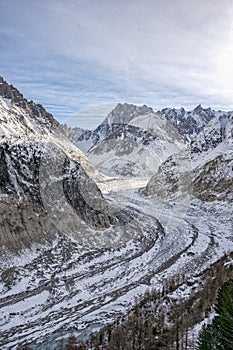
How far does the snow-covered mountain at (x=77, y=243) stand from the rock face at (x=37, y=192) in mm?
128

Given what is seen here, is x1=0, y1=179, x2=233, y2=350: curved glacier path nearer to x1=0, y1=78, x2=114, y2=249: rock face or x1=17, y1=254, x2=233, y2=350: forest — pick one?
Answer: x1=17, y1=254, x2=233, y2=350: forest

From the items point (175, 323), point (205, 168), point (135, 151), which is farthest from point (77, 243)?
point (135, 151)

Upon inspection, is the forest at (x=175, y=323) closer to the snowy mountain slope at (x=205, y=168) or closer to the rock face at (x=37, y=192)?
the rock face at (x=37, y=192)

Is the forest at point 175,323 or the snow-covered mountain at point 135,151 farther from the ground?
the snow-covered mountain at point 135,151

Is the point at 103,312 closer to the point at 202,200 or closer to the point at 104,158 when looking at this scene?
the point at 202,200

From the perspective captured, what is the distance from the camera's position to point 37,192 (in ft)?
140

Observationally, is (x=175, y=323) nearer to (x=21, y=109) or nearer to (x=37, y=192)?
(x=37, y=192)

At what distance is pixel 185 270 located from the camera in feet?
113

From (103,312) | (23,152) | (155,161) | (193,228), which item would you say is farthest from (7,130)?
(155,161)

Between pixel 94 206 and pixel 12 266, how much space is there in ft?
59.1

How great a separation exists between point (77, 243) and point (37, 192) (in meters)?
8.43

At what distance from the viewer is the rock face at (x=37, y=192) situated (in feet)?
123

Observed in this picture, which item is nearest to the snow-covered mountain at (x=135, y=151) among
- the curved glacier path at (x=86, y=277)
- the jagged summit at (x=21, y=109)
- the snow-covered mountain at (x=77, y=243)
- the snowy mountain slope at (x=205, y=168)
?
the jagged summit at (x=21, y=109)

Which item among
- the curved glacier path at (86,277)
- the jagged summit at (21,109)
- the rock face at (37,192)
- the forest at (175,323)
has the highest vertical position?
the jagged summit at (21,109)
